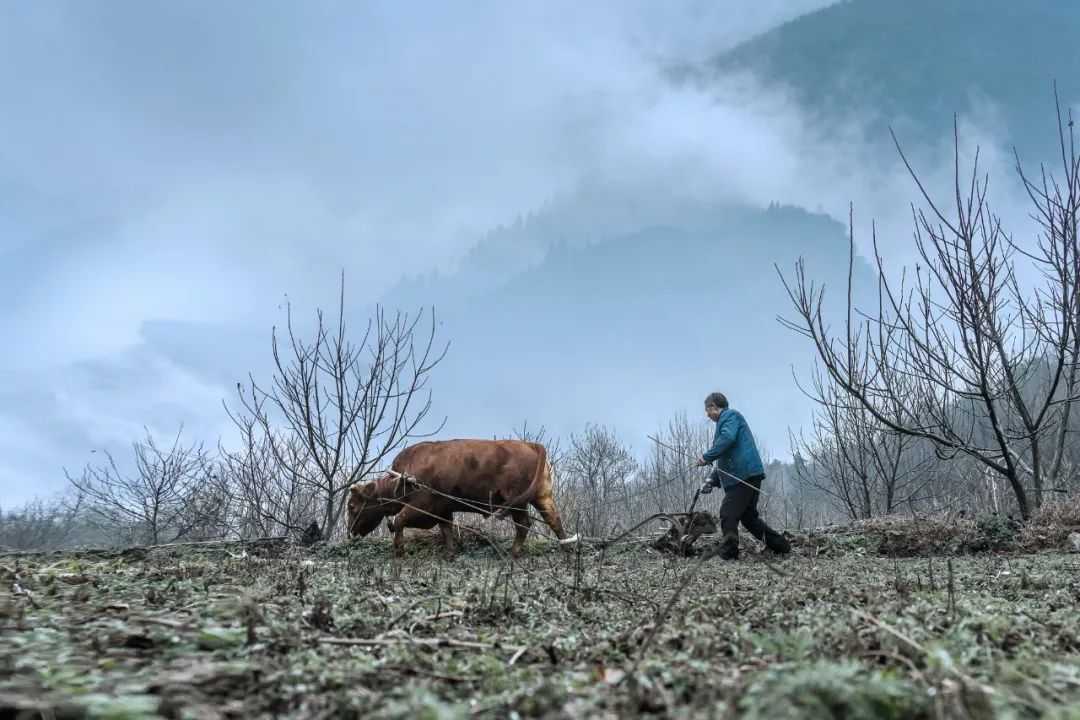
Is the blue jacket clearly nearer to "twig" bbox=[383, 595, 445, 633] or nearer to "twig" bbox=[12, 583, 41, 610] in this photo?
"twig" bbox=[383, 595, 445, 633]

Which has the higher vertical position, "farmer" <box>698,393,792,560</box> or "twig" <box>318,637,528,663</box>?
"farmer" <box>698,393,792,560</box>

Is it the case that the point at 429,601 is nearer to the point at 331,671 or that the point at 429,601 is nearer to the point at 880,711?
the point at 331,671

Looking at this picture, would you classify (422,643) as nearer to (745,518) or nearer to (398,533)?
(398,533)

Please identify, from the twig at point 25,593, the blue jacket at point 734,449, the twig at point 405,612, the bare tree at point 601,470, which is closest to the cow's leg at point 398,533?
the blue jacket at point 734,449

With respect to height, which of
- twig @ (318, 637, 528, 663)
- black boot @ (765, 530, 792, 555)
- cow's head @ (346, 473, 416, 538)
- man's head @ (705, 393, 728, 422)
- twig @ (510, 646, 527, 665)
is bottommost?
black boot @ (765, 530, 792, 555)

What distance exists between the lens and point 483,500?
29.1 ft

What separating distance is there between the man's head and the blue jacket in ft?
0.60

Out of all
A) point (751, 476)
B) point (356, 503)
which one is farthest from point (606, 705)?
point (356, 503)

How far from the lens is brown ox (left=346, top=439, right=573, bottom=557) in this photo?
8.62 meters

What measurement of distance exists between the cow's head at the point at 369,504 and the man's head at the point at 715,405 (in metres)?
4.37

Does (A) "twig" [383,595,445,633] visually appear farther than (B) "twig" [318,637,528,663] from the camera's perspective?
Yes

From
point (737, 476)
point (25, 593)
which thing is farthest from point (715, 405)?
point (25, 593)

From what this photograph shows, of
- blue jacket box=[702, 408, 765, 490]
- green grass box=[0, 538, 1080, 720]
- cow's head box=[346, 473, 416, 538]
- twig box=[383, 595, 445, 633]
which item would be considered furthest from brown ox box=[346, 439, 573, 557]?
twig box=[383, 595, 445, 633]

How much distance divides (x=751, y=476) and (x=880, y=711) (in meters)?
7.09
